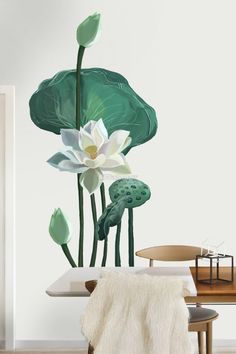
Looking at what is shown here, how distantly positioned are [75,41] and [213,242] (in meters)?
1.73

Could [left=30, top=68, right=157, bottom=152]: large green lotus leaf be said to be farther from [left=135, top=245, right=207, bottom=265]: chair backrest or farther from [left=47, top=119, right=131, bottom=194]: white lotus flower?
[left=135, top=245, right=207, bottom=265]: chair backrest

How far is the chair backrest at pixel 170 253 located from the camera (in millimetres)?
4617

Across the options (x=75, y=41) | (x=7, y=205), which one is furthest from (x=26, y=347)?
(x=75, y=41)

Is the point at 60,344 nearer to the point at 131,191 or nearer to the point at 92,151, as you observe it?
the point at 131,191

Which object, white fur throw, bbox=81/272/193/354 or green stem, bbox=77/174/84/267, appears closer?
white fur throw, bbox=81/272/193/354

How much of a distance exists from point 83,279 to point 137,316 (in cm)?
52

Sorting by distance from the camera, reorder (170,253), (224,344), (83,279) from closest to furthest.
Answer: (83,279) < (170,253) < (224,344)

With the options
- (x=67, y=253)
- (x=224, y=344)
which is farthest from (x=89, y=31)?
(x=224, y=344)

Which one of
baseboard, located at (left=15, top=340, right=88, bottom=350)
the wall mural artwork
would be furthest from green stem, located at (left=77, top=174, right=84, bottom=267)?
baseboard, located at (left=15, top=340, right=88, bottom=350)

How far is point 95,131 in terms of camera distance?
4891 mm

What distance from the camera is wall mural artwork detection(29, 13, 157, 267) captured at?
488 centimetres

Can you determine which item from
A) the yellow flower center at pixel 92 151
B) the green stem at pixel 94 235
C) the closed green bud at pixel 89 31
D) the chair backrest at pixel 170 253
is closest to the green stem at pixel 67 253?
the green stem at pixel 94 235

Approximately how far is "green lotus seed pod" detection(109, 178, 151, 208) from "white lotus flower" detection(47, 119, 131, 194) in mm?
77

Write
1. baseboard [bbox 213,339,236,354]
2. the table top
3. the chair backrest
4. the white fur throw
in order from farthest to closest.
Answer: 1. baseboard [bbox 213,339,236,354]
2. the chair backrest
3. the table top
4. the white fur throw
